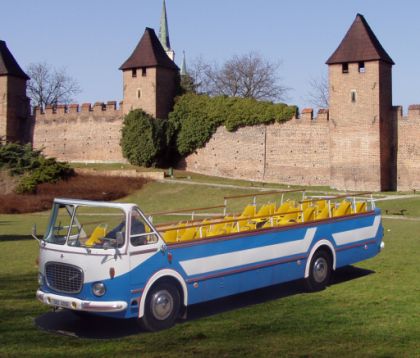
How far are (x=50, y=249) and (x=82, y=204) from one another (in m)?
0.68

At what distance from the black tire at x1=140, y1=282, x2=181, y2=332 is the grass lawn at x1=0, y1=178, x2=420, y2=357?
0.43 ft

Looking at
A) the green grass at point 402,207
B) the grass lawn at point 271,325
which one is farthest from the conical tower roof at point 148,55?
the grass lawn at point 271,325

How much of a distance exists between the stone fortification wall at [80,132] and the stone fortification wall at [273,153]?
6.16m

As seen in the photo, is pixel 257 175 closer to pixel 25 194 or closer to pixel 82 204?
pixel 25 194

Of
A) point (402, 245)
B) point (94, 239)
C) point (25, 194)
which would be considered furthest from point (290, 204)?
point (25, 194)

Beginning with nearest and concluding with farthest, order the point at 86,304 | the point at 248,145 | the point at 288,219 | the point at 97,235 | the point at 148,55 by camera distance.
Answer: the point at 86,304 < the point at 97,235 < the point at 288,219 < the point at 248,145 < the point at 148,55

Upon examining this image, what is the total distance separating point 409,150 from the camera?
35.4m

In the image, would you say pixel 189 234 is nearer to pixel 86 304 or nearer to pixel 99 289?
pixel 99 289

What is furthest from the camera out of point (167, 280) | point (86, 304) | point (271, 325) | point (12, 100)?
point (12, 100)

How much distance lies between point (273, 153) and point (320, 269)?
30.6 m

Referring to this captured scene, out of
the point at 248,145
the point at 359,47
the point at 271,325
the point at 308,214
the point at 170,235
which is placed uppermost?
the point at 359,47

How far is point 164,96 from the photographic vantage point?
145 feet

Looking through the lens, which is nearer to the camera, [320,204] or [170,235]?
[170,235]

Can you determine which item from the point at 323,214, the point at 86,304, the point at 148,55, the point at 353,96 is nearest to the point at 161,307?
the point at 86,304
